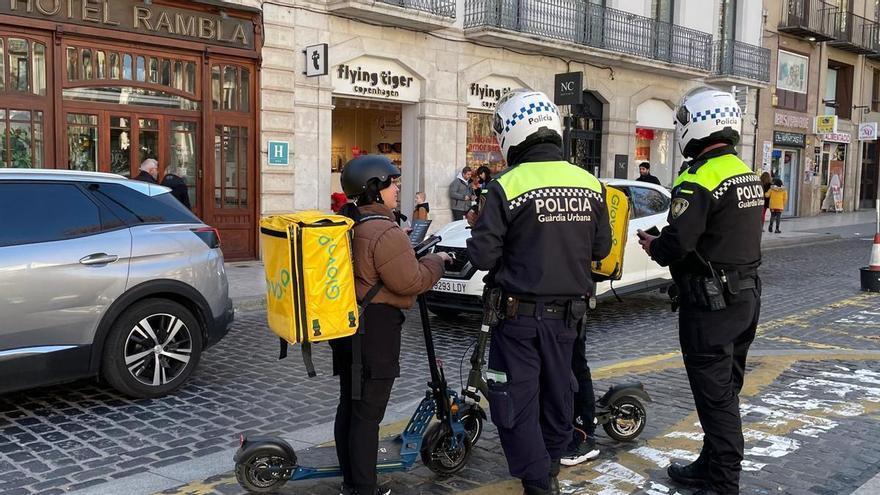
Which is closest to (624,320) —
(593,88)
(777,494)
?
(777,494)

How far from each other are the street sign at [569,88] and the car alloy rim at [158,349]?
32.3 ft

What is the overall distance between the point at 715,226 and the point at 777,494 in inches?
58.6

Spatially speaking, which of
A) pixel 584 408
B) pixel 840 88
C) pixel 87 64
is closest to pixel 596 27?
pixel 87 64

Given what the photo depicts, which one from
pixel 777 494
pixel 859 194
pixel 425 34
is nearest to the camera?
pixel 777 494

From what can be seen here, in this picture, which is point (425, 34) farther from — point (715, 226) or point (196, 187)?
point (715, 226)

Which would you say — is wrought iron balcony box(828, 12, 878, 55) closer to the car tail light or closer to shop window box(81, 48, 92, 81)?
shop window box(81, 48, 92, 81)

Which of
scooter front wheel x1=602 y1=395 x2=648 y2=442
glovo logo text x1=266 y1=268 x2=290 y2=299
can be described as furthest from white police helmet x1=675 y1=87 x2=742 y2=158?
glovo logo text x1=266 y1=268 x2=290 y2=299

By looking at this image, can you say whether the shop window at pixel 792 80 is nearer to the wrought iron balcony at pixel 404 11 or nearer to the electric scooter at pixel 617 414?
the wrought iron balcony at pixel 404 11

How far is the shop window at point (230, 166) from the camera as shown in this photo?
13.6m

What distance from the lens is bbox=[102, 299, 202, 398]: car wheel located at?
5586mm

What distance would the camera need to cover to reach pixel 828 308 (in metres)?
10.3

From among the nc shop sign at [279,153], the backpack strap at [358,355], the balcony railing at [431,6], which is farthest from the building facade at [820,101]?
the backpack strap at [358,355]

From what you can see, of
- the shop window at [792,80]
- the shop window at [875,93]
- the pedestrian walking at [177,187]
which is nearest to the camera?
the pedestrian walking at [177,187]

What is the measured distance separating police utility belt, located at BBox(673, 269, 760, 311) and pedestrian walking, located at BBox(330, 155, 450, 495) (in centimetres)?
129
